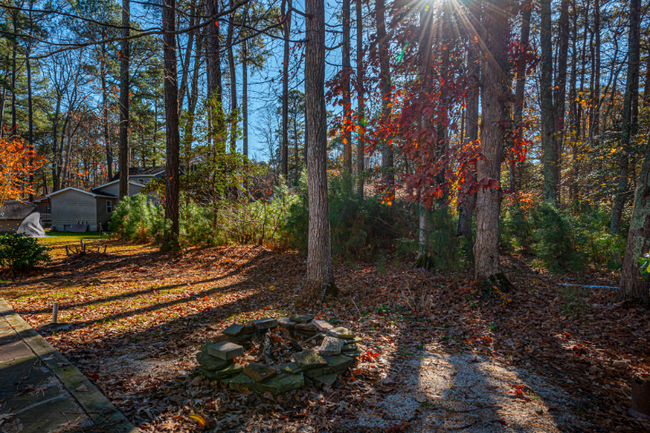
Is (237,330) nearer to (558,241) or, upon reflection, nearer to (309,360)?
(309,360)

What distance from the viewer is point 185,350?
388 cm

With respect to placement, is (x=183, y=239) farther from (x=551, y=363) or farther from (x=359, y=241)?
(x=551, y=363)

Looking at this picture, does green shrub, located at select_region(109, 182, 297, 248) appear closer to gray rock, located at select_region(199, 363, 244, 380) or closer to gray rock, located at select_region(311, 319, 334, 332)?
gray rock, located at select_region(311, 319, 334, 332)

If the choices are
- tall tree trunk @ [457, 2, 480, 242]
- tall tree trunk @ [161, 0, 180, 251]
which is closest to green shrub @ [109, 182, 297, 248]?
tall tree trunk @ [161, 0, 180, 251]

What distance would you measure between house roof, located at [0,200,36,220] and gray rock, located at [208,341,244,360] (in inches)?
816

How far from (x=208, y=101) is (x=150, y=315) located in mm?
8102

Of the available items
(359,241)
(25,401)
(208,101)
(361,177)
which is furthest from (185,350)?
(208,101)

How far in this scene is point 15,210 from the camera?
17.8 metres

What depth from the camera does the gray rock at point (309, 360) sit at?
119 inches

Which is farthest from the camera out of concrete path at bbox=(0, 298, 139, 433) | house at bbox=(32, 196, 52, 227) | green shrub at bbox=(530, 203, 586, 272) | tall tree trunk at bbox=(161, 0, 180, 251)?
house at bbox=(32, 196, 52, 227)

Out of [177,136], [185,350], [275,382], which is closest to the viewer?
[275,382]

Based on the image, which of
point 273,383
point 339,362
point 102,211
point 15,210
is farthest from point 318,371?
point 102,211

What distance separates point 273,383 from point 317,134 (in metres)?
4.11

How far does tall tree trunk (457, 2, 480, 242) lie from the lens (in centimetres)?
551
